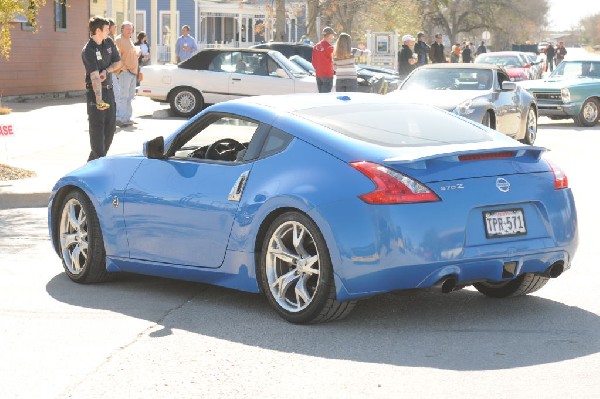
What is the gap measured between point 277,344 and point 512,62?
123ft

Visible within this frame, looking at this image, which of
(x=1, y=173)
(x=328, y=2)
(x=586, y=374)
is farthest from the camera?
(x=328, y=2)

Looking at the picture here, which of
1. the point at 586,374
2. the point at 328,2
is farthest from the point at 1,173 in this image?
the point at 328,2

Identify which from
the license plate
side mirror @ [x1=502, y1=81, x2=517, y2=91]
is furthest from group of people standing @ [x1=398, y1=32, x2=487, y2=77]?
the license plate

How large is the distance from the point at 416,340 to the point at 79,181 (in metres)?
2.89

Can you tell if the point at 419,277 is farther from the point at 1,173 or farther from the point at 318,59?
the point at 318,59

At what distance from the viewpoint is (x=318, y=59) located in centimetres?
2409

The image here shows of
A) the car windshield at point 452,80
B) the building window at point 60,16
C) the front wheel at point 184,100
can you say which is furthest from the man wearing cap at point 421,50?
the car windshield at point 452,80

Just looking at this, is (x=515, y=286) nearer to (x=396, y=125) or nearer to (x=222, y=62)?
(x=396, y=125)

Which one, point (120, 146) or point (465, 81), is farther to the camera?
point (465, 81)

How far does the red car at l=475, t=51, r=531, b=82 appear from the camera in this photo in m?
41.5

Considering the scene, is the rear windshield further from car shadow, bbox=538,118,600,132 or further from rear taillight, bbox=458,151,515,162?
car shadow, bbox=538,118,600,132

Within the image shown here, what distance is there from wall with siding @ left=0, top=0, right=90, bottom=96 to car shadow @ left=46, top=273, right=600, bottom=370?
22806mm

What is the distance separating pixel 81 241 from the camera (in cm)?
869

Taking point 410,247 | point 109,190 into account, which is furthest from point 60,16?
point 410,247
